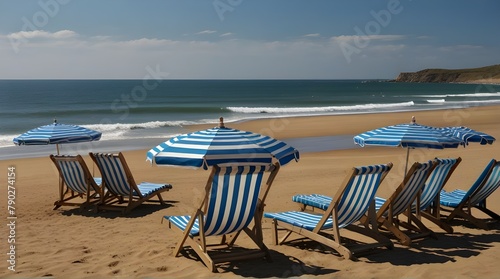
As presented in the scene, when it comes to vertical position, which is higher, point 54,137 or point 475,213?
point 54,137

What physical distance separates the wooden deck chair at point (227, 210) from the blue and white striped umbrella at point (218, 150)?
0.10m

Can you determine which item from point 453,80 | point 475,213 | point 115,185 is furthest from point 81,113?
point 453,80

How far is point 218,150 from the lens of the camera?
4.57m

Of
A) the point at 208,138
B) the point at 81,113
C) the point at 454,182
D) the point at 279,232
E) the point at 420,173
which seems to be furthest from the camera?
the point at 81,113

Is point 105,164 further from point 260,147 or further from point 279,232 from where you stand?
point 260,147

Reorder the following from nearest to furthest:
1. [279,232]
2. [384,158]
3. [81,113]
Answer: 1. [279,232]
2. [384,158]
3. [81,113]

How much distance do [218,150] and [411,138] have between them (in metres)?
2.38

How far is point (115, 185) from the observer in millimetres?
7656

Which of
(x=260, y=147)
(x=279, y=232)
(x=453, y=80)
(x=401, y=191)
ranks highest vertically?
(x=453, y=80)

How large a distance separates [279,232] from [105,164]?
2.91 m

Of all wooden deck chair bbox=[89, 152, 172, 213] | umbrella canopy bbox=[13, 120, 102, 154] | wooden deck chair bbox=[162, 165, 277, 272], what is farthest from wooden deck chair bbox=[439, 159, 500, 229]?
umbrella canopy bbox=[13, 120, 102, 154]

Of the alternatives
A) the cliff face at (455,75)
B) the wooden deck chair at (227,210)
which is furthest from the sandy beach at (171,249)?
the cliff face at (455,75)

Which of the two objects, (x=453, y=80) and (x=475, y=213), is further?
A: (x=453, y=80)

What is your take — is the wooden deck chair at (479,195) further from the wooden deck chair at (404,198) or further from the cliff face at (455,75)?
the cliff face at (455,75)
